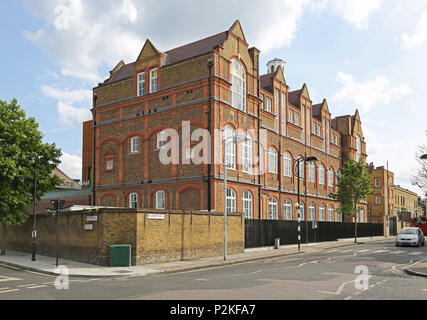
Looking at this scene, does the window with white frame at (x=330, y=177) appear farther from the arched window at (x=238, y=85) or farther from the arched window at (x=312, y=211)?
the arched window at (x=238, y=85)

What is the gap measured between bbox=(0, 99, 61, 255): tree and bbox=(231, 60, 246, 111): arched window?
1430cm

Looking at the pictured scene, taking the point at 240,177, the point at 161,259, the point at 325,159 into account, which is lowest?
the point at 161,259

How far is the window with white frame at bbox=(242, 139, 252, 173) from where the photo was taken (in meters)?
34.2

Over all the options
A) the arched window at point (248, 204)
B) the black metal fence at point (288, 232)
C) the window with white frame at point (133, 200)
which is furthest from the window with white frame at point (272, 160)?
the window with white frame at point (133, 200)

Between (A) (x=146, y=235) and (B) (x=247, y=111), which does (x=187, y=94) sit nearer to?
(B) (x=247, y=111)

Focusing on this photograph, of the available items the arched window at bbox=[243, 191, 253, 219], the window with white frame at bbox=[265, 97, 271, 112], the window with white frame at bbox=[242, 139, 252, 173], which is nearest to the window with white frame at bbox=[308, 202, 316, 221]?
the window with white frame at bbox=[265, 97, 271, 112]

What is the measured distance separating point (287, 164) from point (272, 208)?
578 cm

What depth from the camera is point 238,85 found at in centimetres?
3469

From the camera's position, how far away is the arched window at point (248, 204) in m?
34.1

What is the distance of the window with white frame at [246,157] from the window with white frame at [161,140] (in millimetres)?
6444
